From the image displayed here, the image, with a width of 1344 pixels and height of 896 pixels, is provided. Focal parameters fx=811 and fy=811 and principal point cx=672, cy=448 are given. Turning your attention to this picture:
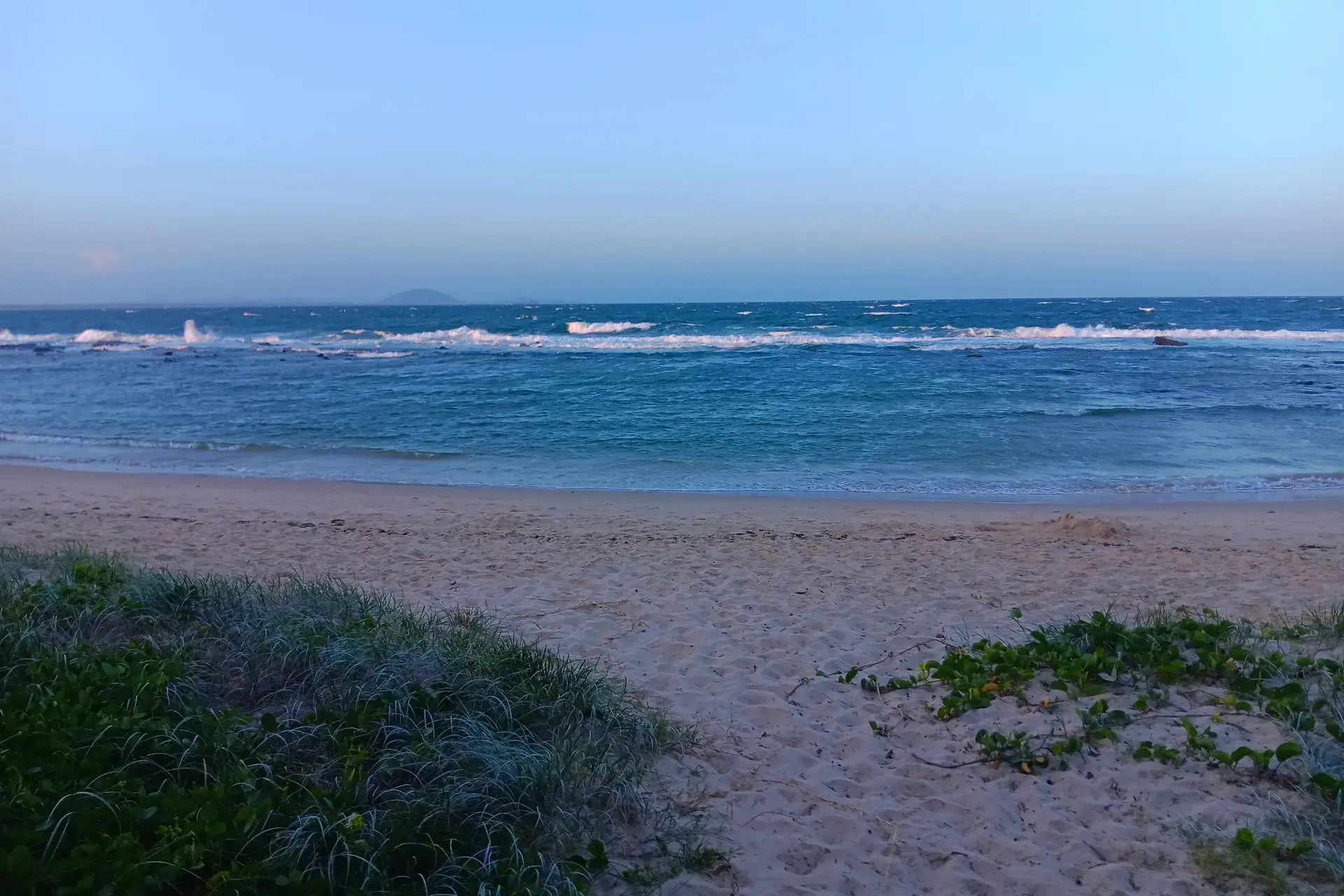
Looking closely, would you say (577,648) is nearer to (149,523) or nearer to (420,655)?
(420,655)

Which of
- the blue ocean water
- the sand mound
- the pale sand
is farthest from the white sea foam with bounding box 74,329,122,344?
the sand mound

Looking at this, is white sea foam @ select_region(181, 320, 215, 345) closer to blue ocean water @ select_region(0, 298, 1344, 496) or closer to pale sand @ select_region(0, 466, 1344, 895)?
blue ocean water @ select_region(0, 298, 1344, 496)

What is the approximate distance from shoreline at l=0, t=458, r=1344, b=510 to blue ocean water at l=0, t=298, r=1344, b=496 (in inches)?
10.6

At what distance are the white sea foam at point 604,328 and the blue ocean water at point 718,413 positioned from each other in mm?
12171

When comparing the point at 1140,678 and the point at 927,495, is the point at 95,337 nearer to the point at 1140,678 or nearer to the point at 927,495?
the point at 927,495

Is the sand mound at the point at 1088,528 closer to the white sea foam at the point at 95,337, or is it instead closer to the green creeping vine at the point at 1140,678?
the green creeping vine at the point at 1140,678

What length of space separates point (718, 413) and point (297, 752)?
15.6 m

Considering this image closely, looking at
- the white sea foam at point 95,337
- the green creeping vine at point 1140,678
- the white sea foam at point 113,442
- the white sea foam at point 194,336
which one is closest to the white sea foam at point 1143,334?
the white sea foam at point 113,442

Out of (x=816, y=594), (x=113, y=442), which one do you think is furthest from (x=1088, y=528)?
(x=113, y=442)

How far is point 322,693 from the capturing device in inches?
132

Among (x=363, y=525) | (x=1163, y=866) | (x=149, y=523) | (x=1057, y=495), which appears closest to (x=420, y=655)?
(x=1163, y=866)

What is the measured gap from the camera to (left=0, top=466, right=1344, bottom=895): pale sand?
10.3 feet

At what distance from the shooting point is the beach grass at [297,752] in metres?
2.38

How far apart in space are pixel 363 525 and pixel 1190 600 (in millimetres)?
7719
